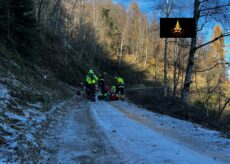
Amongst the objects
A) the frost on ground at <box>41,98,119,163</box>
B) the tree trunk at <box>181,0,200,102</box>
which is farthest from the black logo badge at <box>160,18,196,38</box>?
the frost on ground at <box>41,98,119,163</box>

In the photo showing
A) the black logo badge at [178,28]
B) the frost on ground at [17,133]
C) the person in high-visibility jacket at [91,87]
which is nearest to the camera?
the frost on ground at [17,133]

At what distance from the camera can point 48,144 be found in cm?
626

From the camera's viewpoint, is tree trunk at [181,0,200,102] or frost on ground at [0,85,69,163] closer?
frost on ground at [0,85,69,163]

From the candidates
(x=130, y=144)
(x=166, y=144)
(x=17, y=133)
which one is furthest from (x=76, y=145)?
(x=166, y=144)

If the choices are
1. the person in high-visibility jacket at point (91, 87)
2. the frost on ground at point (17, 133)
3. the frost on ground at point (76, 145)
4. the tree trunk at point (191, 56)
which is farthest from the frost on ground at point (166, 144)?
the person in high-visibility jacket at point (91, 87)

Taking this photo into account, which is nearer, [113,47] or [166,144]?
[166,144]

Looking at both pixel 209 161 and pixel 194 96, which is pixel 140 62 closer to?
pixel 194 96

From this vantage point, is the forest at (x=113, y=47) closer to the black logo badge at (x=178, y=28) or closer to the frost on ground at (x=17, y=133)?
the black logo badge at (x=178, y=28)

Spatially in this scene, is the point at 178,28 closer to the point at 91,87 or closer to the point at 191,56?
the point at 191,56

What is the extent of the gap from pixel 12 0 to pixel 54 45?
2055 centimetres

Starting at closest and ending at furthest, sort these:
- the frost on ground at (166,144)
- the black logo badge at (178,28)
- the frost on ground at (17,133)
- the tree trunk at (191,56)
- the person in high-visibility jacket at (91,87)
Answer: the frost on ground at (17,133)
the frost on ground at (166,144)
the tree trunk at (191,56)
the black logo badge at (178,28)
the person in high-visibility jacket at (91,87)

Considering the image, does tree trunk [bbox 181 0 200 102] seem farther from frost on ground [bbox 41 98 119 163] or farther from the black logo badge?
frost on ground [bbox 41 98 119 163]

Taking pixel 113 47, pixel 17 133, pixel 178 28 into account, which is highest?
pixel 113 47

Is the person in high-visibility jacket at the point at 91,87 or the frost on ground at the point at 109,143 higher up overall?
the person in high-visibility jacket at the point at 91,87
